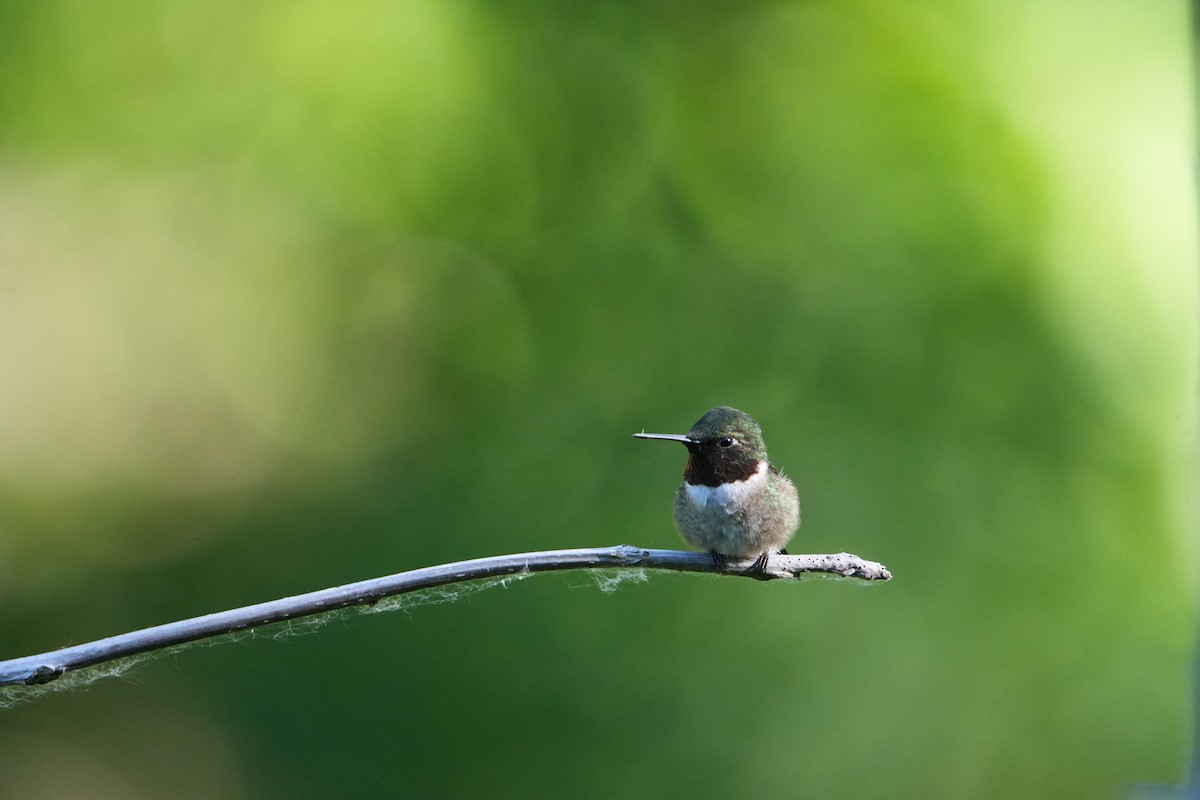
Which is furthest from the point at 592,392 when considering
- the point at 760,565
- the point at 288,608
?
the point at 288,608

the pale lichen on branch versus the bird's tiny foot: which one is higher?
the pale lichen on branch

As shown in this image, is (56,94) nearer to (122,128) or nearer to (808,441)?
(122,128)

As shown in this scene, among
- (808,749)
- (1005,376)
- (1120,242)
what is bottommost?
(808,749)

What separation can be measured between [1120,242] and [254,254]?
10.9ft

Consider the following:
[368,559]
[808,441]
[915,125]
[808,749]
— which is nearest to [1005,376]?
[808,441]

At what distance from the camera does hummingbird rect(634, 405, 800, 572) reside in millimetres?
2129

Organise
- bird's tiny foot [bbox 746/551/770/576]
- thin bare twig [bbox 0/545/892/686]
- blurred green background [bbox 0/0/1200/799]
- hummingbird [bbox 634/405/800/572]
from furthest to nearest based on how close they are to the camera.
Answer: blurred green background [bbox 0/0/1200/799], hummingbird [bbox 634/405/800/572], bird's tiny foot [bbox 746/551/770/576], thin bare twig [bbox 0/545/892/686]

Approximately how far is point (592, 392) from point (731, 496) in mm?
1690

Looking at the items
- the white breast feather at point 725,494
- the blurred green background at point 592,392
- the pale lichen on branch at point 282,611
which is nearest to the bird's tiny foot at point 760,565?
the white breast feather at point 725,494

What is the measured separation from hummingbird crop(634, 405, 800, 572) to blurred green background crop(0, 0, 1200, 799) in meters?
1.32

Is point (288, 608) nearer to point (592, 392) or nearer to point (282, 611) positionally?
point (282, 611)

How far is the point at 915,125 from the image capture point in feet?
12.0

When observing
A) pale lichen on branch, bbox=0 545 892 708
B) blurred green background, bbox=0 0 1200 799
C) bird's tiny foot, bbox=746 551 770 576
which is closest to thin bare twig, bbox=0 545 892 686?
pale lichen on branch, bbox=0 545 892 708

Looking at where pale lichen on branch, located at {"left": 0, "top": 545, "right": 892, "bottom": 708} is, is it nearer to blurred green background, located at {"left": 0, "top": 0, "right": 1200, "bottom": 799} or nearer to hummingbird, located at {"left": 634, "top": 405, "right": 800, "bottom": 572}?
hummingbird, located at {"left": 634, "top": 405, "right": 800, "bottom": 572}
